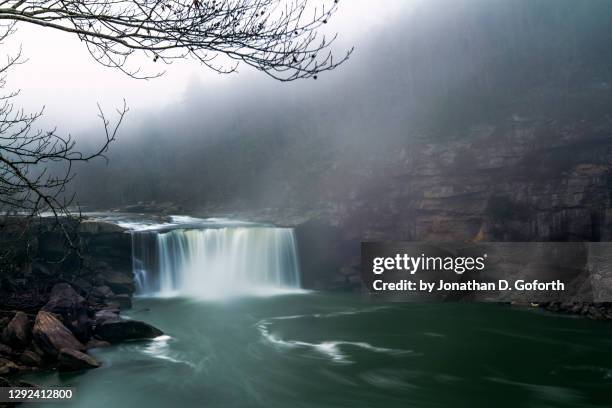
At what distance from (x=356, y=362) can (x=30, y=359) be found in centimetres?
826

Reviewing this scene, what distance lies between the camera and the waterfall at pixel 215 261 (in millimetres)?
26781

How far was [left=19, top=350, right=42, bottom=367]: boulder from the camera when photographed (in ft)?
37.7

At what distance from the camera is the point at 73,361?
11.7m

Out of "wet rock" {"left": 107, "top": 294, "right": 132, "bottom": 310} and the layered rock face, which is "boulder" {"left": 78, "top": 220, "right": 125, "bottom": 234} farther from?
the layered rock face

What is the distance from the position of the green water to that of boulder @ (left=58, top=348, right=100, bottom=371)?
1.03ft

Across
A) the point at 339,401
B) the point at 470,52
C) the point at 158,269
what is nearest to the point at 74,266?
the point at 158,269

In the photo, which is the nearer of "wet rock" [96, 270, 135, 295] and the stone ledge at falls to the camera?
the stone ledge at falls

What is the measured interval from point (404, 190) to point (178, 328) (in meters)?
19.4

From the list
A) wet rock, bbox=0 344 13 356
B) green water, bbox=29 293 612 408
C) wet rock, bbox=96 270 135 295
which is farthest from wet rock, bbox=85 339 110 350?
wet rock, bbox=96 270 135 295

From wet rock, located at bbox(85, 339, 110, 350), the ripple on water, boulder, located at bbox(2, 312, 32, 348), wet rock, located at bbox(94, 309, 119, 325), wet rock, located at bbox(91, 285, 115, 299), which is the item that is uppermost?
boulder, located at bbox(2, 312, 32, 348)

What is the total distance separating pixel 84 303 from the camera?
50.4 ft

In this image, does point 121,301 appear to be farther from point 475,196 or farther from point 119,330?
point 475,196

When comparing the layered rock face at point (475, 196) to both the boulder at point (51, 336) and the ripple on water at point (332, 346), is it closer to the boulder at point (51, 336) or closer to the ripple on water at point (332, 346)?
the ripple on water at point (332, 346)

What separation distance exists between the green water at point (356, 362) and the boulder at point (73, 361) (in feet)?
1.03
